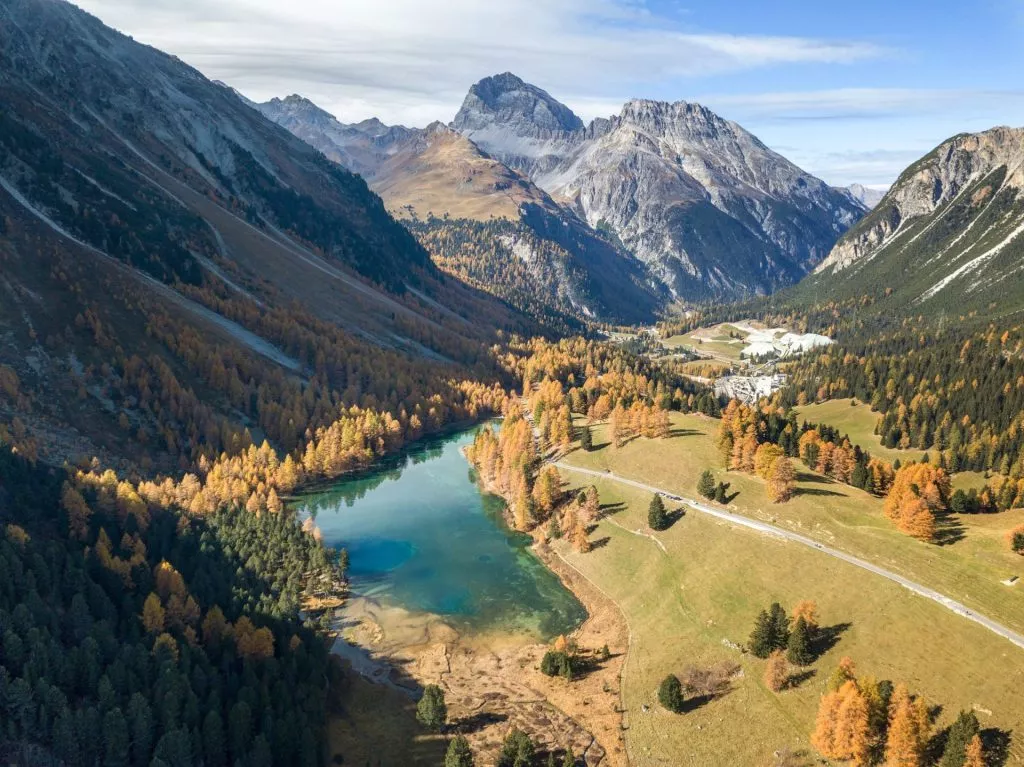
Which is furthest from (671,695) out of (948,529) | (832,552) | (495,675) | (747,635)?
(948,529)

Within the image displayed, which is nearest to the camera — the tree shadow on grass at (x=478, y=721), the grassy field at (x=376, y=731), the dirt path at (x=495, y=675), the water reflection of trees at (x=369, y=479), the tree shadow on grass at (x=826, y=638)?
Result: the grassy field at (x=376, y=731)

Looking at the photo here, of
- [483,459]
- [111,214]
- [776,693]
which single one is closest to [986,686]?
[776,693]

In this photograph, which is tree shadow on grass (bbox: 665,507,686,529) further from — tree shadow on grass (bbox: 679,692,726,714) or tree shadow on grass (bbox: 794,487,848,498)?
tree shadow on grass (bbox: 679,692,726,714)

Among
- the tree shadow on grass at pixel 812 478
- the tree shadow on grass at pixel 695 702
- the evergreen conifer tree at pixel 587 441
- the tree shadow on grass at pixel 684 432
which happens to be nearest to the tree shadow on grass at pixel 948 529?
the tree shadow on grass at pixel 812 478

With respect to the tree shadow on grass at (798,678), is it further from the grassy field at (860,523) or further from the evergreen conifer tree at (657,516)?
the evergreen conifer tree at (657,516)

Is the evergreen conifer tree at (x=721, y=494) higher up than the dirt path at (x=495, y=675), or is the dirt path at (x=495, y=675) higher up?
the evergreen conifer tree at (x=721, y=494)

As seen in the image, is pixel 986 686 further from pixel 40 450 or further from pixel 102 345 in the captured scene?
pixel 102 345
